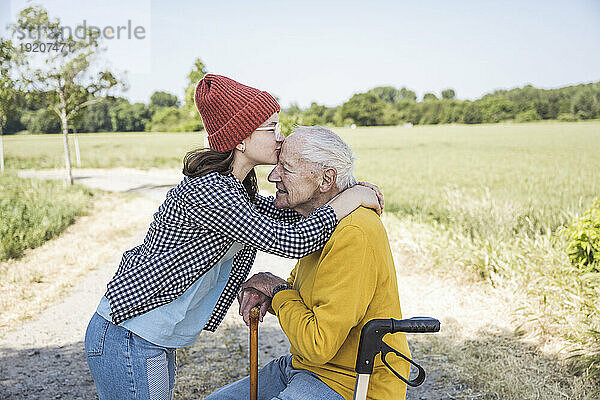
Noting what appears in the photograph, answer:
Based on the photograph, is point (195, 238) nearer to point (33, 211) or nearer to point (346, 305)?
point (346, 305)

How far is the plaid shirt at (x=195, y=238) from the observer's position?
88.0 inches

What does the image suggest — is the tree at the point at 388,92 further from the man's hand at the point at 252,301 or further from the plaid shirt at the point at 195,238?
the plaid shirt at the point at 195,238

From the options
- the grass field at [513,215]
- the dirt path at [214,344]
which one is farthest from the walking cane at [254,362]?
the dirt path at [214,344]

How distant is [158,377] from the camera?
2375 mm

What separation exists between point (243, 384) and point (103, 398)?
608 mm

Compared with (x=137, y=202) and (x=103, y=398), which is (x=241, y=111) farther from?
(x=137, y=202)

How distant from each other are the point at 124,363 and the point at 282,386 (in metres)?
0.71

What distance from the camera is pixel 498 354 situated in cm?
482

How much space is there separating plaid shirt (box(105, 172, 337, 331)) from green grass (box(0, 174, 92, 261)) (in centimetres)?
669

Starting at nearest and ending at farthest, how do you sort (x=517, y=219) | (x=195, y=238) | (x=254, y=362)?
(x=195, y=238), (x=254, y=362), (x=517, y=219)

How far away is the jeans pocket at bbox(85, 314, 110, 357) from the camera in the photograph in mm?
2355

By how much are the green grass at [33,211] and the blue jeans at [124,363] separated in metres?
6.52

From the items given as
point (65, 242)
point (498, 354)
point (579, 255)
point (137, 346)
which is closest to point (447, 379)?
point (498, 354)

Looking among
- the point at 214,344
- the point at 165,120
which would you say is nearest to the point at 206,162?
the point at 214,344
